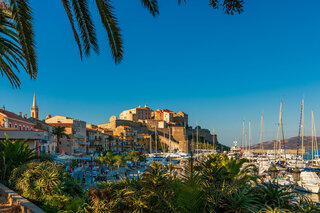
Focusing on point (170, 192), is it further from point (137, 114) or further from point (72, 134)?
point (137, 114)

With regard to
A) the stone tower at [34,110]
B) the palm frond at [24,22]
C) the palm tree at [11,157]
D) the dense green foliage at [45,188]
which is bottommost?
the dense green foliage at [45,188]

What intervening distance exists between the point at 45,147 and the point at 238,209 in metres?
44.5

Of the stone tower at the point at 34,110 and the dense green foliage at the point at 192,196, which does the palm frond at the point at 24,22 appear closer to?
the dense green foliage at the point at 192,196

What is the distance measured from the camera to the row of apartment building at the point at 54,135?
872 inches

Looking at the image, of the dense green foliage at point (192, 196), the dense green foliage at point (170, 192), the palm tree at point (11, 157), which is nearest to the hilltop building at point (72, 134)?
the palm tree at point (11, 157)

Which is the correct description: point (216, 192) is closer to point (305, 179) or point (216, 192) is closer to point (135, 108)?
point (305, 179)

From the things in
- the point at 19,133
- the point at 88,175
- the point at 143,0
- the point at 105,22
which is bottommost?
the point at 88,175

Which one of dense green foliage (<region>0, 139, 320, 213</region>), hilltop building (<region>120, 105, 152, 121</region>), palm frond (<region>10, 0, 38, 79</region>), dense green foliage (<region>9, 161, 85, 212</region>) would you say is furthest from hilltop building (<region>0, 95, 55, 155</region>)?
hilltop building (<region>120, 105, 152, 121</region>)

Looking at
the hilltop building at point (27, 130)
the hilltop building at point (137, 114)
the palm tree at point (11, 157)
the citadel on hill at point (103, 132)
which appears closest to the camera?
the palm tree at point (11, 157)

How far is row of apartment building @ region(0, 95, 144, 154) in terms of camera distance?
72.6 feet

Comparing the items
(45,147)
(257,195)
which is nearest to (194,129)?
(45,147)

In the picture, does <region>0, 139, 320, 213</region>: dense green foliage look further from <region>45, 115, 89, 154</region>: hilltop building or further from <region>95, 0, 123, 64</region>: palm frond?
<region>45, 115, 89, 154</region>: hilltop building

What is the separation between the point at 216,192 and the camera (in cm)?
426

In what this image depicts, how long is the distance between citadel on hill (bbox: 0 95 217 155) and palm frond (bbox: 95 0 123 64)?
13201 millimetres
